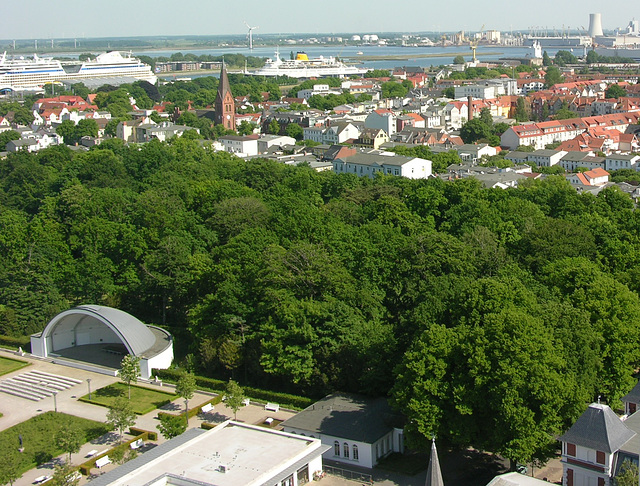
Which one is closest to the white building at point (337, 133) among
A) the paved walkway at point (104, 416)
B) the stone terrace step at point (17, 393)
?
the paved walkway at point (104, 416)

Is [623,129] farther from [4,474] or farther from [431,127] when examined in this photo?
[4,474]

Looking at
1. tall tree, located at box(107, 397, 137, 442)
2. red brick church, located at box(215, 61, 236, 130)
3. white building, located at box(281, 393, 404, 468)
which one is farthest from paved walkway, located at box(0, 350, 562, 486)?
red brick church, located at box(215, 61, 236, 130)

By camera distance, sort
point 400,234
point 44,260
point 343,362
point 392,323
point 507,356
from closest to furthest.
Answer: point 507,356
point 343,362
point 392,323
point 400,234
point 44,260

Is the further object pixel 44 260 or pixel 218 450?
pixel 44 260

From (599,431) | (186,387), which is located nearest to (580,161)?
(186,387)

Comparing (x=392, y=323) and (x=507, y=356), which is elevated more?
(x=507, y=356)

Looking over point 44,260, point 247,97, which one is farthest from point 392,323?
point 247,97

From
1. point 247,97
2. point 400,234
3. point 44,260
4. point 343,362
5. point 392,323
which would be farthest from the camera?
point 247,97

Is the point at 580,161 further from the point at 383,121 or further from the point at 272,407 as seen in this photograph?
the point at 272,407
